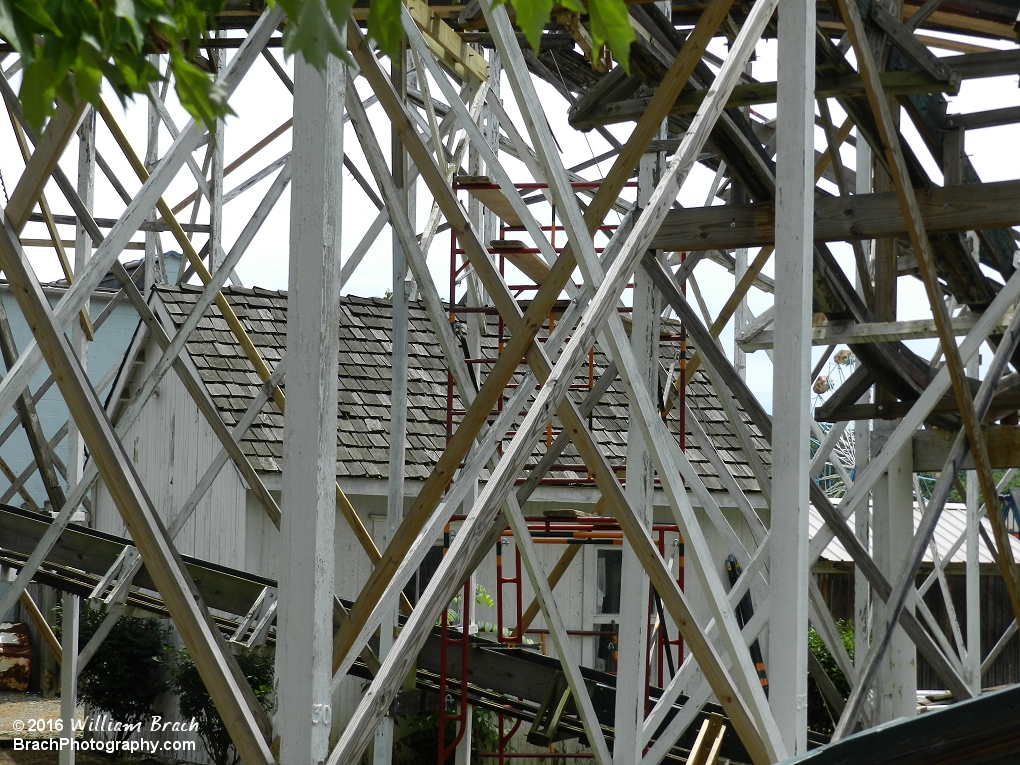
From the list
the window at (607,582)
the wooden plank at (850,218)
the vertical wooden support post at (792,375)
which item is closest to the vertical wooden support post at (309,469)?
the vertical wooden support post at (792,375)

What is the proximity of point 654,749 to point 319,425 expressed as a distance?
3.20 meters

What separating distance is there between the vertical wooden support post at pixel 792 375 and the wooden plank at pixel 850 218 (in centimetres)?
124

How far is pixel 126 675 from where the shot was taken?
13.0 m

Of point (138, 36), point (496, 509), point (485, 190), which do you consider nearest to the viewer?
point (138, 36)

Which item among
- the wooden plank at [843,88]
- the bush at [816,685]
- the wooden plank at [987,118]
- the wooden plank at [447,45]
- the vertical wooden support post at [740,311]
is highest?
the wooden plank at [447,45]

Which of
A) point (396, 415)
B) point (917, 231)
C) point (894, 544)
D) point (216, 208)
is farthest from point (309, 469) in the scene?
point (216, 208)

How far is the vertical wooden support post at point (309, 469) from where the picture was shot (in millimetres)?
3664

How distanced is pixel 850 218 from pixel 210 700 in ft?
27.0

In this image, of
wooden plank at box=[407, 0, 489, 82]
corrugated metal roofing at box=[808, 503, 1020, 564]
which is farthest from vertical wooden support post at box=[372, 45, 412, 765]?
corrugated metal roofing at box=[808, 503, 1020, 564]

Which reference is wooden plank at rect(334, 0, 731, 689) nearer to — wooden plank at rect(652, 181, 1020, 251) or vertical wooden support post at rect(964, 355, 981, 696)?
wooden plank at rect(652, 181, 1020, 251)

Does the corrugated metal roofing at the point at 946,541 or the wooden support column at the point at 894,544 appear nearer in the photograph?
the wooden support column at the point at 894,544

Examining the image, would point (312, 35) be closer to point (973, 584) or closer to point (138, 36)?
point (138, 36)

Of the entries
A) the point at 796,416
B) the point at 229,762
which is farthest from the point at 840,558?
the point at 796,416

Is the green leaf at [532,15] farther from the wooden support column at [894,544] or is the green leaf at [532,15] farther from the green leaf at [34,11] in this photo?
the wooden support column at [894,544]
